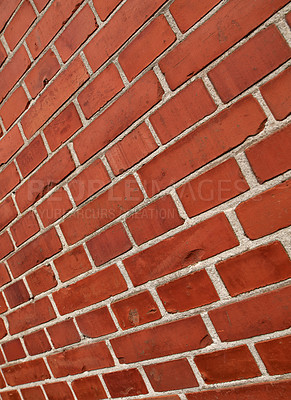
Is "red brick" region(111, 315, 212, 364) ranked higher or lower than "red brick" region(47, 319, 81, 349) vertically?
lower

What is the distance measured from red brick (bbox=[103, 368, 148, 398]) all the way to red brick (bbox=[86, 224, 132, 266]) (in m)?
0.29

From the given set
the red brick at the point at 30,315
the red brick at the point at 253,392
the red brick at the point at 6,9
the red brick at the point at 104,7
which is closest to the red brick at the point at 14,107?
the red brick at the point at 6,9

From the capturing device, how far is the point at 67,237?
95 cm

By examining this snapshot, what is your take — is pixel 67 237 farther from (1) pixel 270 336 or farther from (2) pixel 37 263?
(1) pixel 270 336

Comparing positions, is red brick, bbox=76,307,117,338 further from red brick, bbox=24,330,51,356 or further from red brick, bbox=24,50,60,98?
red brick, bbox=24,50,60,98

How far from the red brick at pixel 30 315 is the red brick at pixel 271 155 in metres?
0.73

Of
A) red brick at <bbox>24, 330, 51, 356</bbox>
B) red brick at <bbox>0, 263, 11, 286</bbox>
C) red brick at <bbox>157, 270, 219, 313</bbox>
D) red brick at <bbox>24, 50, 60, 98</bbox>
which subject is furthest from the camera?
red brick at <bbox>0, 263, 11, 286</bbox>

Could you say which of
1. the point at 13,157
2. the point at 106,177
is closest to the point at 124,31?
the point at 106,177

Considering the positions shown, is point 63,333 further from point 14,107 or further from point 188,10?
point 188,10

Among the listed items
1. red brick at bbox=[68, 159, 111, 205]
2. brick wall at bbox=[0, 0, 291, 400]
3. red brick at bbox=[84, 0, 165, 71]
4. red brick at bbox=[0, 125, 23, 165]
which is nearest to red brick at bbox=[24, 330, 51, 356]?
brick wall at bbox=[0, 0, 291, 400]

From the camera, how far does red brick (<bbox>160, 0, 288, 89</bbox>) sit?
0.63 m

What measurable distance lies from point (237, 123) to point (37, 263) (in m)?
A: 0.72

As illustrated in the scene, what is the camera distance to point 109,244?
865 mm

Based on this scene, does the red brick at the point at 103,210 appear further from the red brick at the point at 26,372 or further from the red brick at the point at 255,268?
the red brick at the point at 26,372
